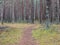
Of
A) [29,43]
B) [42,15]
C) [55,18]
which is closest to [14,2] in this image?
[42,15]

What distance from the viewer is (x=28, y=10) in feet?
132

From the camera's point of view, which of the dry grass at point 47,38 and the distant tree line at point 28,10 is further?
the distant tree line at point 28,10

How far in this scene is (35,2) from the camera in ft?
137

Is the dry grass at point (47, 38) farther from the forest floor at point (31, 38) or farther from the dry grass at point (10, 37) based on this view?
the dry grass at point (10, 37)

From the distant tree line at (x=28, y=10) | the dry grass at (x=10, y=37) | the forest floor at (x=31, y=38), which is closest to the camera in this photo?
the forest floor at (x=31, y=38)

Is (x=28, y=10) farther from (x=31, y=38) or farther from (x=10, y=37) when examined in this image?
(x=31, y=38)

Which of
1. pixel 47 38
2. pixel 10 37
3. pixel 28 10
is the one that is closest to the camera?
pixel 47 38

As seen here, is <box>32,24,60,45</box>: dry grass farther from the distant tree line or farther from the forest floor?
the distant tree line

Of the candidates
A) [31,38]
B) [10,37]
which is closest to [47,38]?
[31,38]

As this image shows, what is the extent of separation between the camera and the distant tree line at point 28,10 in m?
38.4

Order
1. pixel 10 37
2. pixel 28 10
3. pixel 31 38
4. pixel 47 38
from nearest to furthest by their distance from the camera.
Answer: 1. pixel 47 38
2. pixel 31 38
3. pixel 10 37
4. pixel 28 10

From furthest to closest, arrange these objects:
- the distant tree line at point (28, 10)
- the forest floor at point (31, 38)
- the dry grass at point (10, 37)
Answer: the distant tree line at point (28, 10)
the dry grass at point (10, 37)
the forest floor at point (31, 38)

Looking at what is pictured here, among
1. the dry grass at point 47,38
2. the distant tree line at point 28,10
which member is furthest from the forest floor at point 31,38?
the distant tree line at point 28,10

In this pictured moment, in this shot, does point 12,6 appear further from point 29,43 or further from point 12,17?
point 29,43
